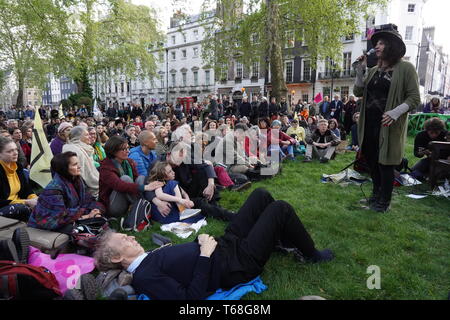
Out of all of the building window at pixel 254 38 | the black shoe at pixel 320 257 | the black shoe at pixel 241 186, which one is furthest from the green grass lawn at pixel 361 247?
the building window at pixel 254 38

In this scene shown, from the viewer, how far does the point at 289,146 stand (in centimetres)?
911

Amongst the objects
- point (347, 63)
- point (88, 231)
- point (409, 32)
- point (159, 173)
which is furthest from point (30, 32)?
point (409, 32)

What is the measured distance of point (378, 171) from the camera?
461 cm

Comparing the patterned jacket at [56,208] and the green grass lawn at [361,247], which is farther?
the patterned jacket at [56,208]

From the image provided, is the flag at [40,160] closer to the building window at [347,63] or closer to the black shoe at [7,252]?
the black shoe at [7,252]

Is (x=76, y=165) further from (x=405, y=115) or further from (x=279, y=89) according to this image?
(x=279, y=89)

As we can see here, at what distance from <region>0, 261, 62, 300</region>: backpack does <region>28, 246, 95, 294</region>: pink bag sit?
307mm

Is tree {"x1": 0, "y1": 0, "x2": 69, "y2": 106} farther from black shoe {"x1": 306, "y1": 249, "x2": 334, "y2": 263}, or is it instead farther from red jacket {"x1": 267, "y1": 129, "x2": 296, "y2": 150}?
black shoe {"x1": 306, "y1": 249, "x2": 334, "y2": 263}

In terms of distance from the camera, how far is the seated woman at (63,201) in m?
3.39

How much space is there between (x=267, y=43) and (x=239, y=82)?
30.0 metres

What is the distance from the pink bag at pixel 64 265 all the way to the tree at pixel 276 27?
47.6 feet

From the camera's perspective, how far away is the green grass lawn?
105 inches

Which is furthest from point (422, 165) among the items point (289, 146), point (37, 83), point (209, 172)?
point (37, 83)

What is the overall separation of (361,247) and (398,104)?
2.00 metres
